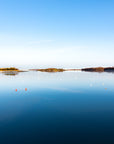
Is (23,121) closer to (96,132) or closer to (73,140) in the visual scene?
(73,140)

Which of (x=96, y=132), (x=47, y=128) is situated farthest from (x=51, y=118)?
(x=96, y=132)

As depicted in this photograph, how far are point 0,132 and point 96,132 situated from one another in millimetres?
6944

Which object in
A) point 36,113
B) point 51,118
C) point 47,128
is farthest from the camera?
point 36,113

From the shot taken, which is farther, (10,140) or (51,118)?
(51,118)

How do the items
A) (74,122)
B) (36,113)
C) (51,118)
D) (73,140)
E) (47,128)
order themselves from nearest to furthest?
(73,140)
(47,128)
(74,122)
(51,118)
(36,113)


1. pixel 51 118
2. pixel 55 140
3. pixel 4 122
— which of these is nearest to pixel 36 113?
pixel 51 118

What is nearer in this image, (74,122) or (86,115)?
(74,122)

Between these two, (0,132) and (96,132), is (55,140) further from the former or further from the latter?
(0,132)

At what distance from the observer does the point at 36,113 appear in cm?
1298

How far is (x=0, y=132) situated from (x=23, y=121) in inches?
87.2

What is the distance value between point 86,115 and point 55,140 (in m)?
5.15

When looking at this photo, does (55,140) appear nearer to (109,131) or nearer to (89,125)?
(89,125)

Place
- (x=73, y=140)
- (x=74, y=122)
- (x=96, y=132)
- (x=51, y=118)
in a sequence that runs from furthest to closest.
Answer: (x=51, y=118) → (x=74, y=122) → (x=96, y=132) → (x=73, y=140)

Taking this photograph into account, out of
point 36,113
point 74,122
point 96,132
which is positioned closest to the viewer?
point 96,132
